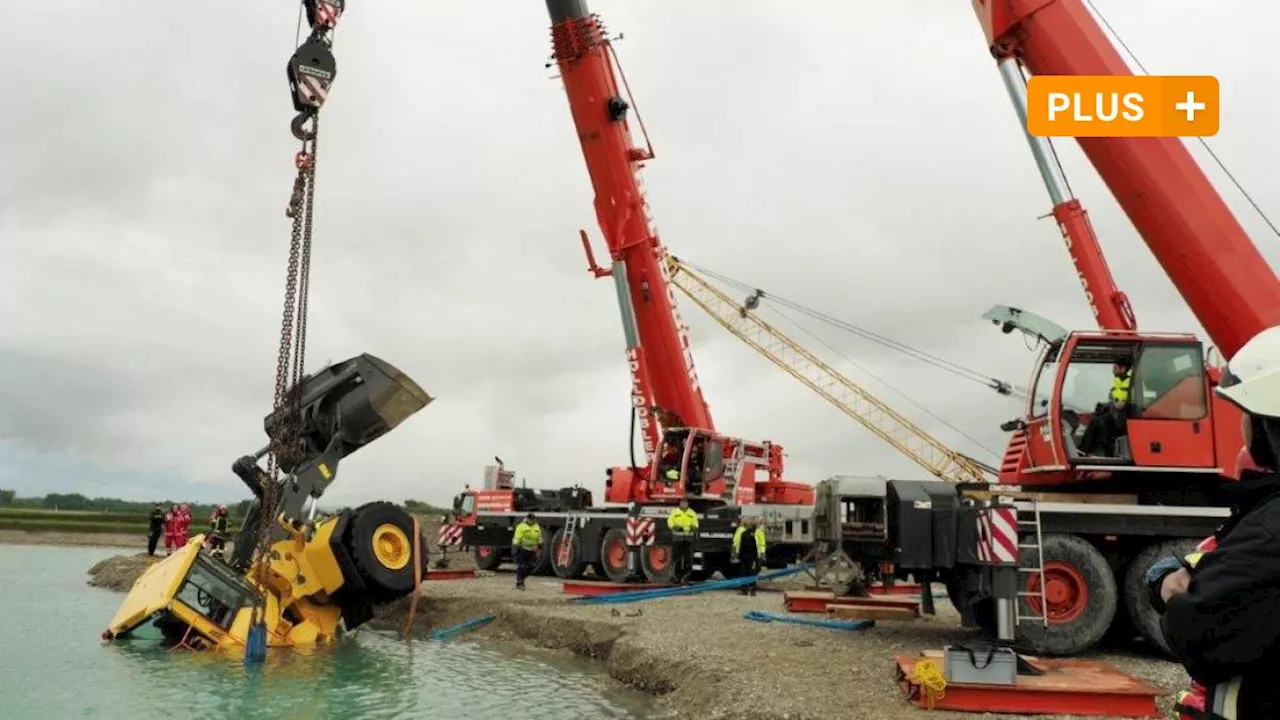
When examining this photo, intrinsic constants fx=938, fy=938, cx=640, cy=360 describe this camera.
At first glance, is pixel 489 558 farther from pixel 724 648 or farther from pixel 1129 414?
pixel 1129 414

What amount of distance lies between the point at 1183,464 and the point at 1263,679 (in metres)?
8.01

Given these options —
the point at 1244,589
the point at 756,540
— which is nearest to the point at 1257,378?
the point at 1244,589

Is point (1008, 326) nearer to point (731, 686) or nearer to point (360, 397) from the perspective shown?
point (731, 686)

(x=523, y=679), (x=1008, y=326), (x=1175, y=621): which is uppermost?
(x=1008, y=326)

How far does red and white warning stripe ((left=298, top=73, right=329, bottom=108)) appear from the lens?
9680 millimetres

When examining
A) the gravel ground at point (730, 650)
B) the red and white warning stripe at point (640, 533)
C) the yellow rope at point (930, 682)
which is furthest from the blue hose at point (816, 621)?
the red and white warning stripe at point (640, 533)

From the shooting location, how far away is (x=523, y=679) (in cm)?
923

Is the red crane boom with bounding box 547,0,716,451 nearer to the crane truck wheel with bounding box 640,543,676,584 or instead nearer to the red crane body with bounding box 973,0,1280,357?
the crane truck wheel with bounding box 640,543,676,584

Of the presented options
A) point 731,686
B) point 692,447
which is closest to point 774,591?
point 692,447

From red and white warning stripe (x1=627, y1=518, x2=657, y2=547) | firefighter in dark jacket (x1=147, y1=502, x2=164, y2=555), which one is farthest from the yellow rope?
firefighter in dark jacket (x1=147, y1=502, x2=164, y2=555)

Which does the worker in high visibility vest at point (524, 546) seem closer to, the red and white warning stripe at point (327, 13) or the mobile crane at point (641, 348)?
the mobile crane at point (641, 348)

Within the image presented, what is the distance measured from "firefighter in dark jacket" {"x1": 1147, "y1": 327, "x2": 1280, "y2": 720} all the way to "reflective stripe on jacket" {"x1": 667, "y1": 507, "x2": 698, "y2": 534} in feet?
45.9

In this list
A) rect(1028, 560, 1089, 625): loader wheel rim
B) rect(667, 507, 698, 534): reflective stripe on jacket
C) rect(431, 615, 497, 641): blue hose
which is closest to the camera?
rect(1028, 560, 1089, 625): loader wheel rim

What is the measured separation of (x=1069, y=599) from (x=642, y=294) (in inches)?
409
